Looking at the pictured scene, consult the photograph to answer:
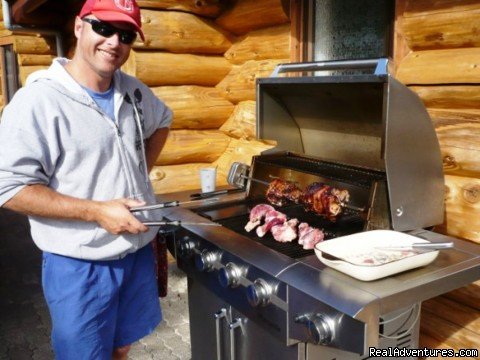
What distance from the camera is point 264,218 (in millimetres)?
2418

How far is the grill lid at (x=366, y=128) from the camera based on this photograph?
6.57ft

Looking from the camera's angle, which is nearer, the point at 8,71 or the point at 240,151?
the point at 240,151

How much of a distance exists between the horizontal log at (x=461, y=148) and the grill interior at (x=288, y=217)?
2.36 ft

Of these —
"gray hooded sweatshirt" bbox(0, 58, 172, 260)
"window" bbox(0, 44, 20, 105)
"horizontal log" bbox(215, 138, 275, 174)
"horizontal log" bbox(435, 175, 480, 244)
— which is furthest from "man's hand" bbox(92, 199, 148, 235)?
"window" bbox(0, 44, 20, 105)

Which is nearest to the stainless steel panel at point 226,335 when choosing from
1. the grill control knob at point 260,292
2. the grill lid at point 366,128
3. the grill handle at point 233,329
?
the grill handle at point 233,329

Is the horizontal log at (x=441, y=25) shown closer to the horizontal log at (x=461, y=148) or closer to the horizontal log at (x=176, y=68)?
the horizontal log at (x=461, y=148)

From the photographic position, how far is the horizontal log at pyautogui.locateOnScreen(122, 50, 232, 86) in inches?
179

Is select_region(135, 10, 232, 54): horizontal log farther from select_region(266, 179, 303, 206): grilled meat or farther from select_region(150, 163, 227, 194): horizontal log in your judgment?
select_region(266, 179, 303, 206): grilled meat

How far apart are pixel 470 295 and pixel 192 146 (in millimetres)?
3274

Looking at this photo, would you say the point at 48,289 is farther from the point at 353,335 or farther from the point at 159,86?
the point at 159,86

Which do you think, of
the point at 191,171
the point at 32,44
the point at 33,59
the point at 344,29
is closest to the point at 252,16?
the point at 344,29

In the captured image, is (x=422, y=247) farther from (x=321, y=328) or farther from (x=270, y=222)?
(x=270, y=222)

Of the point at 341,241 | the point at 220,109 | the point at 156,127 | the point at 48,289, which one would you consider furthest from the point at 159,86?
the point at 341,241

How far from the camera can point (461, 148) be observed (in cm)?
256
